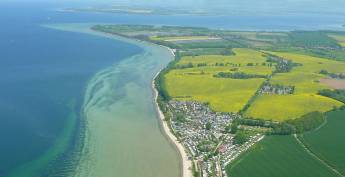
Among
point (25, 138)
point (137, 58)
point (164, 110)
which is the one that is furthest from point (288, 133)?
point (137, 58)

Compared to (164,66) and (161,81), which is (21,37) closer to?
(164,66)

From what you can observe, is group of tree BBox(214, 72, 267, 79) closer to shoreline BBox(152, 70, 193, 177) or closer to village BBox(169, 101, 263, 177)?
shoreline BBox(152, 70, 193, 177)

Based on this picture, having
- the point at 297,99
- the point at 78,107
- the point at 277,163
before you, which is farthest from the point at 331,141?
the point at 78,107

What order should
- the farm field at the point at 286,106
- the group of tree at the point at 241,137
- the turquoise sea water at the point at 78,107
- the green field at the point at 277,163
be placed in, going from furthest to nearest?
the farm field at the point at 286,106
the group of tree at the point at 241,137
the turquoise sea water at the point at 78,107
the green field at the point at 277,163

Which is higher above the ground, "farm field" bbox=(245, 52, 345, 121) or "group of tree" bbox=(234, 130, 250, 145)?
"farm field" bbox=(245, 52, 345, 121)

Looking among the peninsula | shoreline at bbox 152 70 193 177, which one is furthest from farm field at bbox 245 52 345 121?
shoreline at bbox 152 70 193 177

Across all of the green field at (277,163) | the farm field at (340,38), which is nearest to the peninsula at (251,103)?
the green field at (277,163)

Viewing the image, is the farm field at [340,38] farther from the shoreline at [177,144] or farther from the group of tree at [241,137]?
the group of tree at [241,137]
